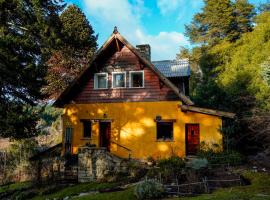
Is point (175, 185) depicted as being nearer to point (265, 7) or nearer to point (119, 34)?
point (119, 34)

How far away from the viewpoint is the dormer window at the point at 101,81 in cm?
2183

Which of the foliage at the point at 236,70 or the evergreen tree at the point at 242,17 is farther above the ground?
the evergreen tree at the point at 242,17

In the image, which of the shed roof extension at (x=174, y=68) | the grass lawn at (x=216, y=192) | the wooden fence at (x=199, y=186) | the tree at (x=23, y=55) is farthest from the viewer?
the shed roof extension at (x=174, y=68)

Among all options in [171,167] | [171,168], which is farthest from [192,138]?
[171,168]

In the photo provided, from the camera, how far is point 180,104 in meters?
19.8

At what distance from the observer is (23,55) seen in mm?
16531

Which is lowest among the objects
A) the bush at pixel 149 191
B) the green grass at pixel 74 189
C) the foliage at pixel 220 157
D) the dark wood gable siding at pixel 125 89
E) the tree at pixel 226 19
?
the green grass at pixel 74 189

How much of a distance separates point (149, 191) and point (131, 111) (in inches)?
363

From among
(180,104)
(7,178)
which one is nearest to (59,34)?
(180,104)

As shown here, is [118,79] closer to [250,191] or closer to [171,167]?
[171,167]

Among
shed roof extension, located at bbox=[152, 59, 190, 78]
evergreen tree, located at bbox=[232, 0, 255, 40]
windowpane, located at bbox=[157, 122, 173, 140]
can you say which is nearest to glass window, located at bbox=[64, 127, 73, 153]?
windowpane, located at bbox=[157, 122, 173, 140]

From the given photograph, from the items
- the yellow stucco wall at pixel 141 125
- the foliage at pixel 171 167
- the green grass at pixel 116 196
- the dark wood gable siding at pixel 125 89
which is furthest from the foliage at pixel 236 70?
the green grass at pixel 116 196

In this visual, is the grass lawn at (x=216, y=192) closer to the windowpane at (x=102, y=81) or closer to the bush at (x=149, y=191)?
the bush at (x=149, y=191)

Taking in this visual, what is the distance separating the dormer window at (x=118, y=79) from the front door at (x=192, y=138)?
19.0ft
